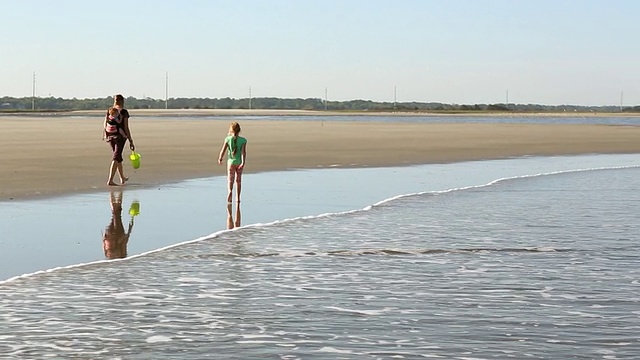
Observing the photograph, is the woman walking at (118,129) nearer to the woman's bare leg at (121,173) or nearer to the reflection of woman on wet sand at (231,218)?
the woman's bare leg at (121,173)

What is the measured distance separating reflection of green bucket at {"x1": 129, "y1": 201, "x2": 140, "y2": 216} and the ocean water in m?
0.18

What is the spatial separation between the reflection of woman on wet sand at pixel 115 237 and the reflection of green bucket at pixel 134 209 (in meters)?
0.16

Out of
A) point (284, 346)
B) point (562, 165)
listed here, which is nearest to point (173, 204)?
point (284, 346)

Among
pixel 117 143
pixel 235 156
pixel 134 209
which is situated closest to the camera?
pixel 134 209

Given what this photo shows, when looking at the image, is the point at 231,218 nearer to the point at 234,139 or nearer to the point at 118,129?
the point at 234,139

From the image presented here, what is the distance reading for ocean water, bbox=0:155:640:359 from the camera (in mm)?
7301

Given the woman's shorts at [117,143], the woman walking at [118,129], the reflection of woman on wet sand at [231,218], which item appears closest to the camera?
the reflection of woman on wet sand at [231,218]

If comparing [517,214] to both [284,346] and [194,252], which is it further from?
[284,346]

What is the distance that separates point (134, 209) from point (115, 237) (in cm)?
301

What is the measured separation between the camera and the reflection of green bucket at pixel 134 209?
15000 millimetres

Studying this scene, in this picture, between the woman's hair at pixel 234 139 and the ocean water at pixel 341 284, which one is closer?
the ocean water at pixel 341 284

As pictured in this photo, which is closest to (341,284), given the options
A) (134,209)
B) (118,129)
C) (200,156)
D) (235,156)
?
(134,209)

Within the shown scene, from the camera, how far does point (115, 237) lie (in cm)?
1252

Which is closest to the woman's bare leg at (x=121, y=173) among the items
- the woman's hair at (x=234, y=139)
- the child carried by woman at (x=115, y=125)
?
the child carried by woman at (x=115, y=125)
